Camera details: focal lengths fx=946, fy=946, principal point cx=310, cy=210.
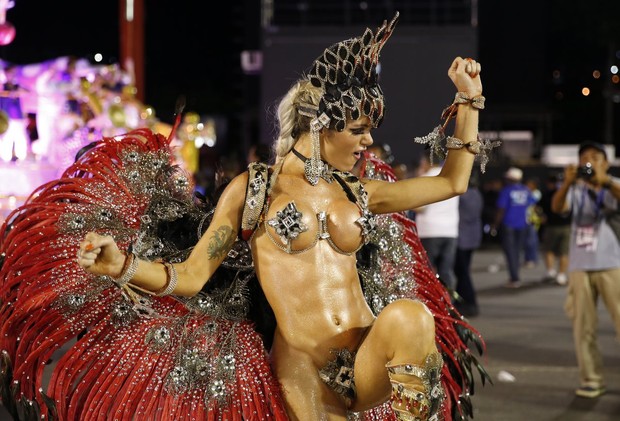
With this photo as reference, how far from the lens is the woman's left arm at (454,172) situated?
12.3ft

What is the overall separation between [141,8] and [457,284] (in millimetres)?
12921

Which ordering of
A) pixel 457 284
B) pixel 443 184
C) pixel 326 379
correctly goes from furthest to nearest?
1. pixel 457 284
2. pixel 443 184
3. pixel 326 379

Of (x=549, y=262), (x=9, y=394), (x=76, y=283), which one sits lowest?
(x=549, y=262)

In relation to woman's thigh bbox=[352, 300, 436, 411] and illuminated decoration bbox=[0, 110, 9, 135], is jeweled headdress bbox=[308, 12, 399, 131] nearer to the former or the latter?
woman's thigh bbox=[352, 300, 436, 411]

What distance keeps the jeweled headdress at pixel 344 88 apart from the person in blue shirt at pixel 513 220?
11.3m

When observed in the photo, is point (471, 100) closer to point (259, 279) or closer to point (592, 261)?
point (259, 279)

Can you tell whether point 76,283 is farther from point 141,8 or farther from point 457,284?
point 141,8

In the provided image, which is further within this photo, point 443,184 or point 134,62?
point 134,62

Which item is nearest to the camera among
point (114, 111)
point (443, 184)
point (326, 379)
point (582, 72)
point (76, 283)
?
point (326, 379)

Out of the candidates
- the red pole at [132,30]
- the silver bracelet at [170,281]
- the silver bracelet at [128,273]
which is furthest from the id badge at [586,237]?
the red pole at [132,30]

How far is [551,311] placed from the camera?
460 inches

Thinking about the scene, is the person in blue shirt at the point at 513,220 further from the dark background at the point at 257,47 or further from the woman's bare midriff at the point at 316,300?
the dark background at the point at 257,47

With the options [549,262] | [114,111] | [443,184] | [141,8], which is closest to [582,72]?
[141,8]

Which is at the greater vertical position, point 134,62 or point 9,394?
point 134,62
